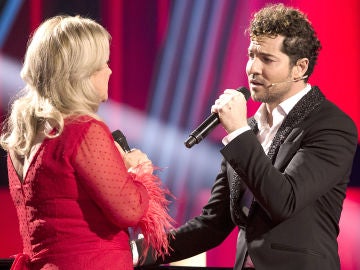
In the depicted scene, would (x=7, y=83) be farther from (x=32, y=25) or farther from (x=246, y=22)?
(x=246, y=22)

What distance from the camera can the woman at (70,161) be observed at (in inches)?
54.1

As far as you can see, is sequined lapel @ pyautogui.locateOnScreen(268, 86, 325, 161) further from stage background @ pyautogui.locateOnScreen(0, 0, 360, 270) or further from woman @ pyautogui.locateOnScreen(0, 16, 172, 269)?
stage background @ pyautogui.locateOnScreen(0, 0, 360, 270)

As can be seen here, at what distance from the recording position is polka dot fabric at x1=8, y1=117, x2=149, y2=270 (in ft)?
4.49

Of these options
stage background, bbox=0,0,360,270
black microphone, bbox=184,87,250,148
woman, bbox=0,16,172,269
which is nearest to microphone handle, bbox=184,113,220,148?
black microphone, bbox=184,87,250,148

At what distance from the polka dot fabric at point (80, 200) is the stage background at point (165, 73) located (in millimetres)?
1533

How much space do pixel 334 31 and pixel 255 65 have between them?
1022 mm

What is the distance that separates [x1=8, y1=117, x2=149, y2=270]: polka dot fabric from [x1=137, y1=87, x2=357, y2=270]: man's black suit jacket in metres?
0.37

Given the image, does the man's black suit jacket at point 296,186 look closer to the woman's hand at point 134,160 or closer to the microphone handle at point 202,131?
the microphone handle at point 202,131

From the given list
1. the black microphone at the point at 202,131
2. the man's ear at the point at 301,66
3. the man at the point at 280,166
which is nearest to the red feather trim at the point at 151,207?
the black microphone at the point at 202,131

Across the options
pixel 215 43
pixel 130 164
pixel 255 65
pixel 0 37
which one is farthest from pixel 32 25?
pixel 130 164

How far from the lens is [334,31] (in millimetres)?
2893

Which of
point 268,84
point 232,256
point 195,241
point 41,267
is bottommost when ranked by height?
point 232,256

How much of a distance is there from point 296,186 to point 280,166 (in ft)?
0.42

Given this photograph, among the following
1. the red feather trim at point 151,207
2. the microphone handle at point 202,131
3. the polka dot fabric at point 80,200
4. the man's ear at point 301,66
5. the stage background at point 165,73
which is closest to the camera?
the polka dot fabric at point 80,200
